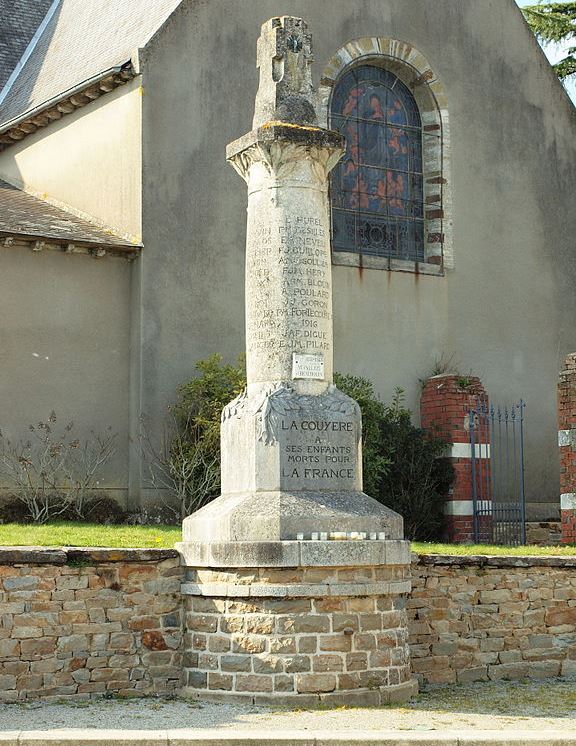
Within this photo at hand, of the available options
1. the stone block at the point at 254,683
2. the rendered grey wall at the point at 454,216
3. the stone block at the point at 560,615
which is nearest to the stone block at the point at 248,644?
the stone block at the point at 254,683

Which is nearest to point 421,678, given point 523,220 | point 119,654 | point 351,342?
point 119,654

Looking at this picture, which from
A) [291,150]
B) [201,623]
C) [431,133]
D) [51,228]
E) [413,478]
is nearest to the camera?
[201,623]

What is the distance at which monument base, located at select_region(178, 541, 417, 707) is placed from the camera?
1043cm

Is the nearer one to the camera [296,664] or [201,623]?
[296,664]

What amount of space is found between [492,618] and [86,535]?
15.0 ft

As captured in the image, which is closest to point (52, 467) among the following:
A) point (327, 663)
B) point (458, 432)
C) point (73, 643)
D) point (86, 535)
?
point (86, 535)

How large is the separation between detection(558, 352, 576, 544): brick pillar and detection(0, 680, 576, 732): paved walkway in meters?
6.24

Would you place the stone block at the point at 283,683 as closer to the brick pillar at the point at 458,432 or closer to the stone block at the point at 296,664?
the stone block at the point at 296,664

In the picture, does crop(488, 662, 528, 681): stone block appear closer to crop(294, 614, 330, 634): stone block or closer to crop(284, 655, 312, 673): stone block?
crop(294, 614, 330, 634): stone block

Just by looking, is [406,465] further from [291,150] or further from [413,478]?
[291,150]

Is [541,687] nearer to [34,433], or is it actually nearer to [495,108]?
[34,433]

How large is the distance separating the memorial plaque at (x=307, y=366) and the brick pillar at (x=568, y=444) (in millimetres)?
6830

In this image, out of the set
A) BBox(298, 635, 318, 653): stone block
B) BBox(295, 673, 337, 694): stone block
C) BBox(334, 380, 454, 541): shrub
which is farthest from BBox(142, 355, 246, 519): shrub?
BBox(295, 673, 337, 694): stone block

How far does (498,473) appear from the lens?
2064 cm
